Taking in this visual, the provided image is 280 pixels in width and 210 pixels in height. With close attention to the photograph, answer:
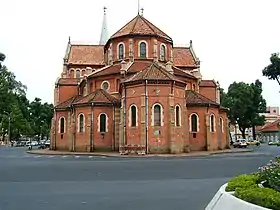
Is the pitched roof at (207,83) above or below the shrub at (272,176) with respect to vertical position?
above

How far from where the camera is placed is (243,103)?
8406 centimetres

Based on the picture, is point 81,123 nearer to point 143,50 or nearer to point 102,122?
point 102,122

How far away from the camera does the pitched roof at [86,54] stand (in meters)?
65.2

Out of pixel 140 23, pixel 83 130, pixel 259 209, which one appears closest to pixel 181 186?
pixel 259 209

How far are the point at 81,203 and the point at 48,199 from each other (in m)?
1.33

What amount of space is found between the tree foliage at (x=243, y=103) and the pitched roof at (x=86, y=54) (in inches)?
1219

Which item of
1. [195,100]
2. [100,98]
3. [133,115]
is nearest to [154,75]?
[133,115]

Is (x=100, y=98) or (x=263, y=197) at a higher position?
(x=100, y=98)

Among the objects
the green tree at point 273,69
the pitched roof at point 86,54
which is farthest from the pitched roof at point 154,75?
the pitched roof at point 86,54

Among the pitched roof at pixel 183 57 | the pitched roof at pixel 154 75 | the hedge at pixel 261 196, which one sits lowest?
the hedge at pixel 261 196

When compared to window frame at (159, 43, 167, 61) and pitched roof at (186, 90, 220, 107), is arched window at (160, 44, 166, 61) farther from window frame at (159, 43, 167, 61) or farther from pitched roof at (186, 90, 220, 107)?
pitched roof at (186, 90, 220, 107)

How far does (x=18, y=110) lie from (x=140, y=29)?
5411 centimetres

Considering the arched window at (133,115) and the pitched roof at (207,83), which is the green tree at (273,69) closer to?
the pitched roof at (207,83)

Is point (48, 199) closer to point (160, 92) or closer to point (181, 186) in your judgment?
point (181, 186)
